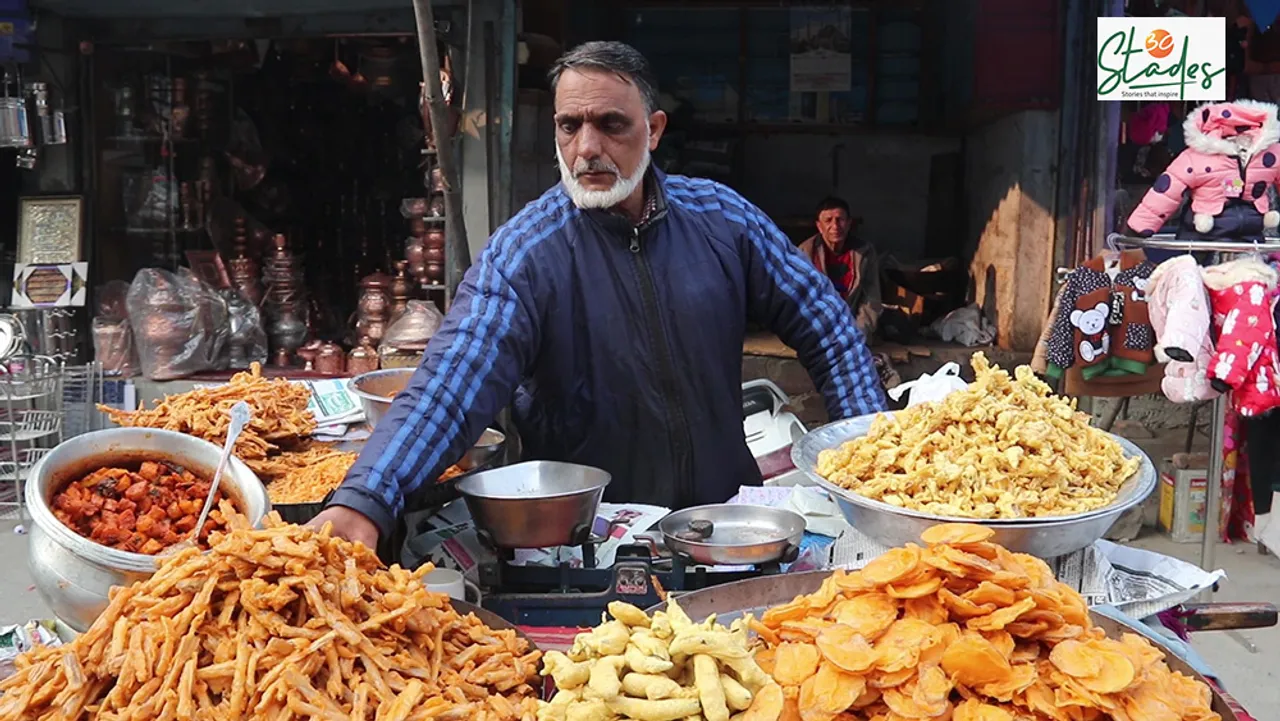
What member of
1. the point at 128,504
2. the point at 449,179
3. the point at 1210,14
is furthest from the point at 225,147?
the point at 1210,14

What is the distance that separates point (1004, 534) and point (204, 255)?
5.88m

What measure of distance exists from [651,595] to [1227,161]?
4121mm

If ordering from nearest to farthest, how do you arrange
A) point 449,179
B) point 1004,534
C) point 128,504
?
point 1004,534 → point 128,504 → point 449,179

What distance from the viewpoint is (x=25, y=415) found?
5633 millimetres

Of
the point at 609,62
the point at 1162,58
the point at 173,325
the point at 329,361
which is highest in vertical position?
the point at 1162,58

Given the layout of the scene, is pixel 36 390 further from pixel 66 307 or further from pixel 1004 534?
pixel 1004 534

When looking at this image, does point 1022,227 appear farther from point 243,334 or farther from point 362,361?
point 243,334

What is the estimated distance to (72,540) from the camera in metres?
1.72

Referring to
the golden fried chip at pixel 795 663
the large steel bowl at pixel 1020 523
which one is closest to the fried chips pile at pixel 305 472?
the large steel bowl at pixel 1020 523

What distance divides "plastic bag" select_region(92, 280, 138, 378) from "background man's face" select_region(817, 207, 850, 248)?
13.7ft

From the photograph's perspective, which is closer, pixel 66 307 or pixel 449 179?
pixel 449 179

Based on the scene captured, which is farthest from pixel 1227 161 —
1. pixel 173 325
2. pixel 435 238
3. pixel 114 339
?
pixel 114 339

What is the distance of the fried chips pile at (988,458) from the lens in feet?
5.75

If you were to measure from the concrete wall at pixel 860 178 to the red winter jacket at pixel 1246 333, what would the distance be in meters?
4.02
